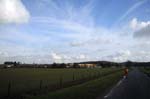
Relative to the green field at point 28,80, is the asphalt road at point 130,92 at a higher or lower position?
lower

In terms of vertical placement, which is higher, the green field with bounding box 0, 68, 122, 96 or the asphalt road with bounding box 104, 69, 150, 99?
the green field with bounding box 0, 68, 122, 96

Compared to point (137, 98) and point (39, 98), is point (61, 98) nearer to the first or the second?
point (39, 98)

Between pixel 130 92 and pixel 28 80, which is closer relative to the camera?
pixel 130 92

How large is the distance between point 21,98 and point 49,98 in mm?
2420

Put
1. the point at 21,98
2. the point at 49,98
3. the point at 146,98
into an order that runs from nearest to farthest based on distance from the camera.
A: the point at 146,98 → the point at 49,98 → the point at 21,98

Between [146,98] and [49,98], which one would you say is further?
[49,98]

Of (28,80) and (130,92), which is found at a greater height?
(28,80)

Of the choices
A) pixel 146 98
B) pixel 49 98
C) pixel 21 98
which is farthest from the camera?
pixel 21 98

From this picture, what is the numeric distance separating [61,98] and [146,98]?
550cm

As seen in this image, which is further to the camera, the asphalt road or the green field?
the green field

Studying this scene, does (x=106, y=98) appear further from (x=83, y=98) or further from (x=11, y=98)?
(x=11, y=98)

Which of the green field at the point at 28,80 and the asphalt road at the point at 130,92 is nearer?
the asphalt road at the point at 130,92

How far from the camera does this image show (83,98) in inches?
677

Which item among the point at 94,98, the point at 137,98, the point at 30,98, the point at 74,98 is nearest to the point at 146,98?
the point at 137,98
